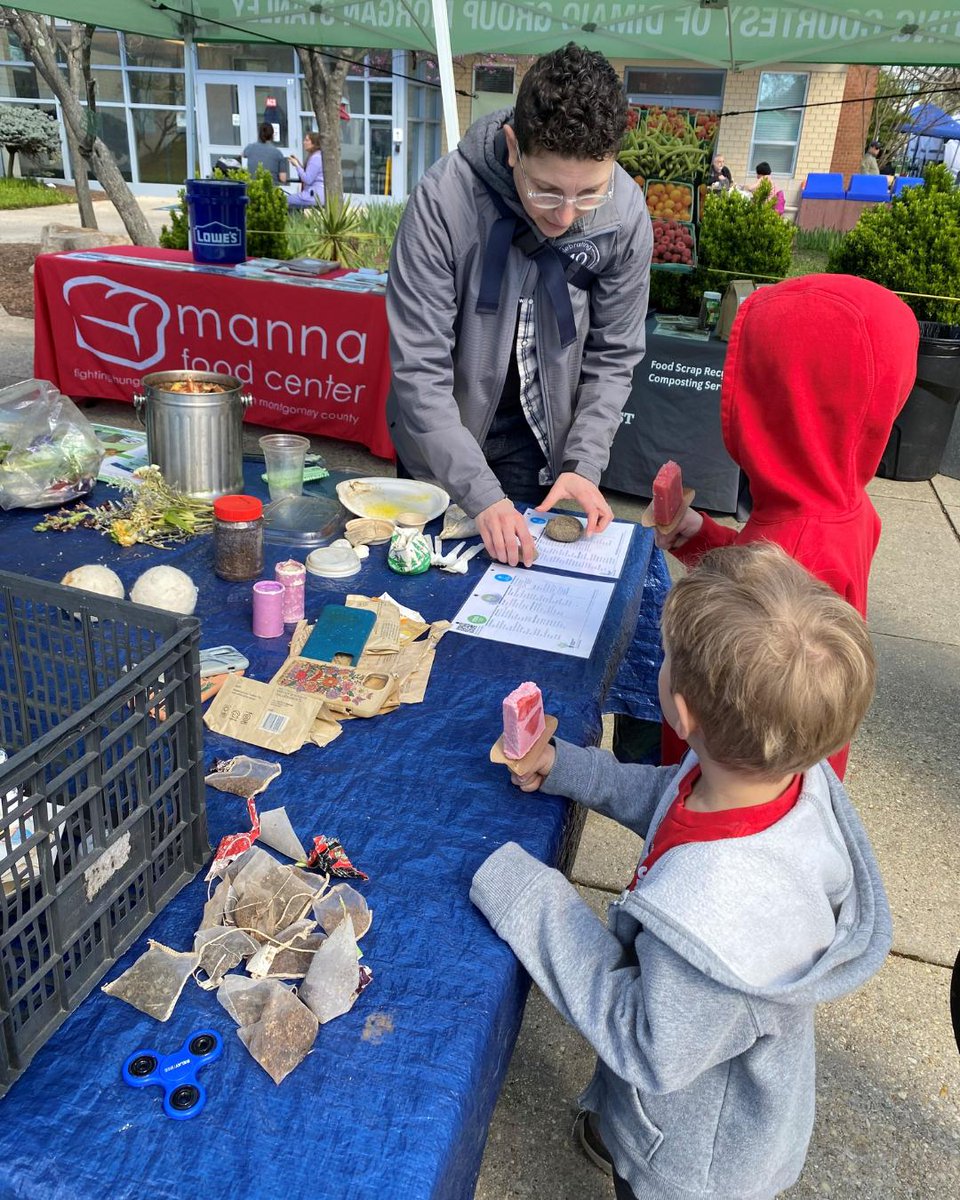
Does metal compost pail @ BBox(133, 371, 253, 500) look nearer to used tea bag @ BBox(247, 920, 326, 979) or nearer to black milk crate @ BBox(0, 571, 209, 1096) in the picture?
black milk crate @ BBox(0, 571, 209, 1096)

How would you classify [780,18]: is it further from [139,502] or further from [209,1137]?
[209,1137]

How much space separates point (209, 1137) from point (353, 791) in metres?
0.52

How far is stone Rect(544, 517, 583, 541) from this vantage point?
2213 mm

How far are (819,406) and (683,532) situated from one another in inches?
18.0

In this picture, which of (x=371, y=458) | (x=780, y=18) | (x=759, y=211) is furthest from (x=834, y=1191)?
(x=780, y=18)

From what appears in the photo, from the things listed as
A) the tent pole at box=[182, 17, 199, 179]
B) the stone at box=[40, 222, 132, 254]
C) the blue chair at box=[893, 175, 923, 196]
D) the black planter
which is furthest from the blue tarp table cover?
the blue chair at box=[893, 175, 923, 196]

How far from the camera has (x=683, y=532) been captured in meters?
1.92

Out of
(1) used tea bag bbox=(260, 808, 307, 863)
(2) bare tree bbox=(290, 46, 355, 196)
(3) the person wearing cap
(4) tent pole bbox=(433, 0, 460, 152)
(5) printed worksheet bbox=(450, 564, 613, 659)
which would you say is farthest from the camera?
(3) the person wearing cap

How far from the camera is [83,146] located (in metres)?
8.23

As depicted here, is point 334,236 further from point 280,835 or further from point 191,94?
point 280,835

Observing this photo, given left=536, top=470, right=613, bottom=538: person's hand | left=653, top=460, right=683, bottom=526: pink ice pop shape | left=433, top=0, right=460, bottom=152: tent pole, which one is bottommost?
left=536, top=470, right=613, bottom=538: person's hand

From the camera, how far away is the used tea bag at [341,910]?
3.46 ft

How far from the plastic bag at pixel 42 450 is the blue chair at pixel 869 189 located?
17633 millimetres

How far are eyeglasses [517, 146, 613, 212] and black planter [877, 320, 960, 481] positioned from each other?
13.3ft
